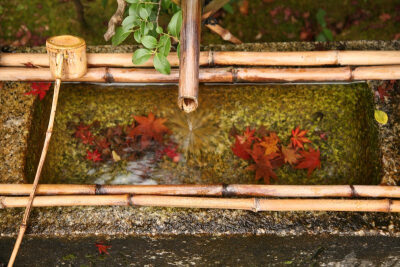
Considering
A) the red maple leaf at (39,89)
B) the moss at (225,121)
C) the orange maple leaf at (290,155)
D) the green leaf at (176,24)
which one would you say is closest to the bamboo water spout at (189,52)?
the green leaf at (176,24)

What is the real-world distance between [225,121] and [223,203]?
924 mm

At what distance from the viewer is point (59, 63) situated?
7.12 feet

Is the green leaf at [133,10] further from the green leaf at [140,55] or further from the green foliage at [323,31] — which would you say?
the green foliage at [323,31]

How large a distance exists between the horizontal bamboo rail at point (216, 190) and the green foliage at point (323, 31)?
1937 millimetres

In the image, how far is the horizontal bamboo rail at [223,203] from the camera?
85.3 inches

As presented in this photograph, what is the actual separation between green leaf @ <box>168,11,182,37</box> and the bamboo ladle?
1.98ft

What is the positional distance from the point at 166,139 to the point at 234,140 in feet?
1.89

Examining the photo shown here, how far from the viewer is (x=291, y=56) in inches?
99.2

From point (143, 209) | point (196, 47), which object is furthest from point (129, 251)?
point (196, 47)

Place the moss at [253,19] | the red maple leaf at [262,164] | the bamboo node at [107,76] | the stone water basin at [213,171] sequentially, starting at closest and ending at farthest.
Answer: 1. the stone water basin at [213,171]
2. the bamboo node at [107,76]
3. the red maple leaf at [262,164]
4. the moss at [253,19]

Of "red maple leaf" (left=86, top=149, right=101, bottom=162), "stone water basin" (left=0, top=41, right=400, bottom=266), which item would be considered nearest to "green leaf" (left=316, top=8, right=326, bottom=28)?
"stone water basin" (left=0, top=41, right=400, bottom=266)

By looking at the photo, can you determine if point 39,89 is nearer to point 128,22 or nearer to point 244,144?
point 128,22

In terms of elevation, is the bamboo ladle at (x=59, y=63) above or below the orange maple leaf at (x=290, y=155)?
above

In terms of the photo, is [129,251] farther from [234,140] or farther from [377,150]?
[377,150]
